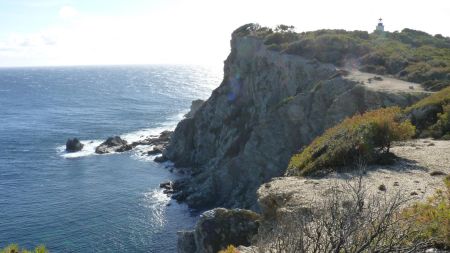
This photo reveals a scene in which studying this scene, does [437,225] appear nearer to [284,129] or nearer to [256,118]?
[284,129]

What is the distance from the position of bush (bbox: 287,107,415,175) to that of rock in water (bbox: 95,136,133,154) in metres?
69.1

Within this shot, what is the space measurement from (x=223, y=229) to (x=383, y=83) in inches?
1199

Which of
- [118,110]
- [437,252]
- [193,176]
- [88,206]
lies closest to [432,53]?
[193,176]

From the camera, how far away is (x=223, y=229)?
26.3m

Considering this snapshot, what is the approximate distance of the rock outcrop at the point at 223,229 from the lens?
84.9 feet

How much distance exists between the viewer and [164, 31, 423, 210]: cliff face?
162 ft

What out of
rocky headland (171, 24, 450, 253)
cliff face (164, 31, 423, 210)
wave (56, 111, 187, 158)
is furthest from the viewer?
wave (56, 111, 187, 158)

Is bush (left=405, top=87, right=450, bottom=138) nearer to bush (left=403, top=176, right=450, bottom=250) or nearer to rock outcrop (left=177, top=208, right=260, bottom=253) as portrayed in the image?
rock outcrop (left=177, top=208, right=260, bottom=253)

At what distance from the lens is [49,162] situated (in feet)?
273

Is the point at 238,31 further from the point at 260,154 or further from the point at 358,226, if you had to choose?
the point at 358,226

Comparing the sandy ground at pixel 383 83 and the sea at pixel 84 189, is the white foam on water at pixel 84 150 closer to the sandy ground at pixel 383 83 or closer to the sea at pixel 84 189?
the sea at pixel 84 189

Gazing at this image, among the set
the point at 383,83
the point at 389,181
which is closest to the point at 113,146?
the point at 383,83

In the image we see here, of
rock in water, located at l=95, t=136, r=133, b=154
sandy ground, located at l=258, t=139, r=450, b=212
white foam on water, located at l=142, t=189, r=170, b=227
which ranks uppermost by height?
sandy ground, located at l=258, t=139, r=450, b=212

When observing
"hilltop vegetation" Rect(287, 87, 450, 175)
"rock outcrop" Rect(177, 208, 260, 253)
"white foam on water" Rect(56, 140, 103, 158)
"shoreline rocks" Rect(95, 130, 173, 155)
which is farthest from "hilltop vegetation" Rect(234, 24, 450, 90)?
"white foam on water" Rect(56, 140, 103, 158)
